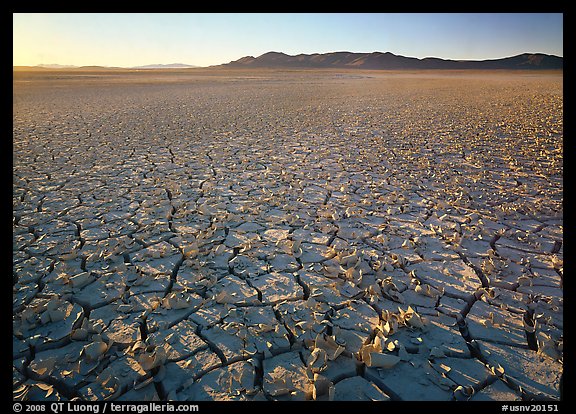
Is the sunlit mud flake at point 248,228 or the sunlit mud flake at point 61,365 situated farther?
the sunlit mud flake at point 248,228

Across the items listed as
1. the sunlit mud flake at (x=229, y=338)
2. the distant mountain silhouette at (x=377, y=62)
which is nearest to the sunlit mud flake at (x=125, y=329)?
the sunlit mud flake at (x=229, y=338)

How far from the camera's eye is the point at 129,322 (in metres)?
1.87

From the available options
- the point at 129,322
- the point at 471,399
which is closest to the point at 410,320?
the point at 471,399

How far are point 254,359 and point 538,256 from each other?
227cm

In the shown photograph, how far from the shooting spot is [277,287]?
86.8 inches

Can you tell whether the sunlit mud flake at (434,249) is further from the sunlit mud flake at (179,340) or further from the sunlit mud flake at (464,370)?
the sunlit mud flake at (179,340)

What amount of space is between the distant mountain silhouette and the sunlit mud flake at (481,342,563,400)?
299 ft

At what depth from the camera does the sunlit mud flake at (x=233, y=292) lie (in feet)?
6.73

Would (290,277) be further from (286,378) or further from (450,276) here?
(450,276)

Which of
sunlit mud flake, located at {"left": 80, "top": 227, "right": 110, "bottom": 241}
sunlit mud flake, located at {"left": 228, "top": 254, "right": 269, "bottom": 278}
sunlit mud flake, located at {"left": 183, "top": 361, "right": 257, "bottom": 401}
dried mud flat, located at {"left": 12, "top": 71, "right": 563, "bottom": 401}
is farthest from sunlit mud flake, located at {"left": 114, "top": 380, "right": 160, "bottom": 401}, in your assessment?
sunlit mud flake, located at {"left": 80, "top": 227, "right": 110, "bottom": 241}

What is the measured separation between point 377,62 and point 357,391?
10643 cm

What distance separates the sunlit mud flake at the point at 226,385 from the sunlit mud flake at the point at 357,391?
38cm

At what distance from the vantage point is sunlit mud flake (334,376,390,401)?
4.68 feet

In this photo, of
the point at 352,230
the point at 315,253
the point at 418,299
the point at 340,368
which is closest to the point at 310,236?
the point at 315,253
